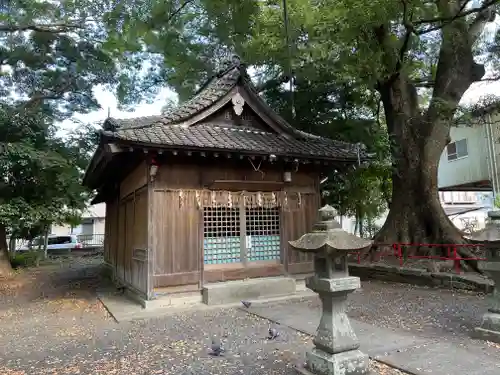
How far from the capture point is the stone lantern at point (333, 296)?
473 cm

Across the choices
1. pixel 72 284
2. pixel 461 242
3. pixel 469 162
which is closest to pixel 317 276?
pixel 461 242

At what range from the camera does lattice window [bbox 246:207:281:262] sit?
415 inches

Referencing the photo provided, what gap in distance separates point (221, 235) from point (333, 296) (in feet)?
18.5

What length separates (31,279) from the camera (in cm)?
1644

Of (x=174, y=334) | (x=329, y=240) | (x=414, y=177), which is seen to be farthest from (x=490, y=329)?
(x=414, y=177)

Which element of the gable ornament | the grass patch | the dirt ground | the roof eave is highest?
the gable ornament


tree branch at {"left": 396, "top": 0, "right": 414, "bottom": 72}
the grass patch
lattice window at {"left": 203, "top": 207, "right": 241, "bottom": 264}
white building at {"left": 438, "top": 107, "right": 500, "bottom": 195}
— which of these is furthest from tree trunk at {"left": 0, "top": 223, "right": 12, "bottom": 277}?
white building at {"left": 438, "top": 107, "right": 500, "bottom": 195}

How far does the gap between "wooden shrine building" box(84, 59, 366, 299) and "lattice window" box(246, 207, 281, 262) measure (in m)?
0.03

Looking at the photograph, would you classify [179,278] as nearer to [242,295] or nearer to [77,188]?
[242,295]

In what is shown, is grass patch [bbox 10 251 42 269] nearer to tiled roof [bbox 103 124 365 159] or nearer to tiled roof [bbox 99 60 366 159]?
tiled roof [bbox 99 60 366 159]

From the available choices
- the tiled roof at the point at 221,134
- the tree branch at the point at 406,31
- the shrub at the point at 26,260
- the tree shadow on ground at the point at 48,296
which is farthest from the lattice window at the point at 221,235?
the shrub at the point at 26,260

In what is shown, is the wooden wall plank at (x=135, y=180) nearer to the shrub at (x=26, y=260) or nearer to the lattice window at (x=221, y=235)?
the lattice window at (x=221, y=235)

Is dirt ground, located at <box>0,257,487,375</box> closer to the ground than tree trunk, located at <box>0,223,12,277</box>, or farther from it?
closer to the ground

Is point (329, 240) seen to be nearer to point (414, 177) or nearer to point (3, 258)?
point (414, 177)
